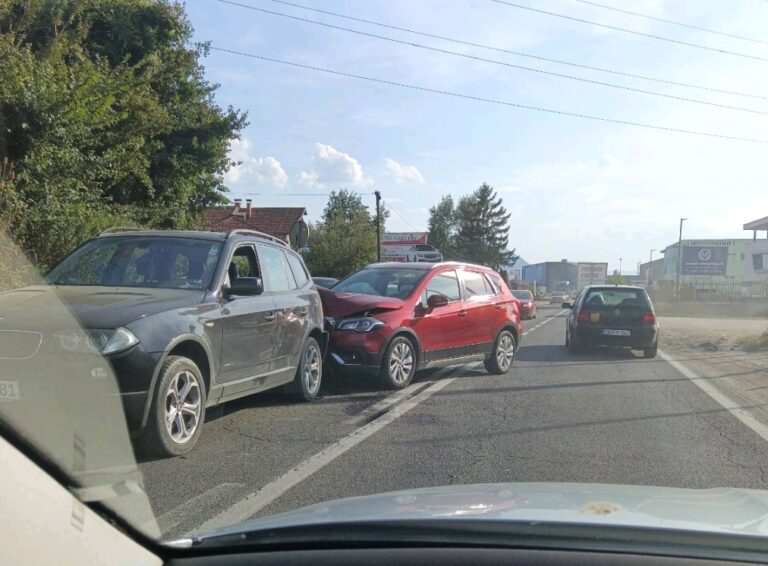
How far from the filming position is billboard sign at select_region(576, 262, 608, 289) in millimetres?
67062

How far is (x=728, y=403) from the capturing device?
30.5ft

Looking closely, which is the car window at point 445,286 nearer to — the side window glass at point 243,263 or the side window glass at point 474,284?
the side window glass at point 474,284

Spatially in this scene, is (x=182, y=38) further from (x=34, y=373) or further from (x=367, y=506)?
(x=367, y=506)

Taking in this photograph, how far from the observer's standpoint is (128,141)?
14836mm

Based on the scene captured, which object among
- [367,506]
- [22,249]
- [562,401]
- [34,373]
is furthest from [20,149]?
[367,506]

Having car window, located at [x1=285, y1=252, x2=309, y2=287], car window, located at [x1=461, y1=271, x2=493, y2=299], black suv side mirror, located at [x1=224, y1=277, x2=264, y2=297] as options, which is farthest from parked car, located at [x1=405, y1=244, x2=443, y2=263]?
black suv side mirror, located at [x1=224, y1=277, x2=264, y2=297]

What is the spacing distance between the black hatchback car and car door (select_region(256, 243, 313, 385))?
9.14 m

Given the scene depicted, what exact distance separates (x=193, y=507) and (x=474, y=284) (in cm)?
761

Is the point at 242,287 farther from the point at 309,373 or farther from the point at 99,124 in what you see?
the point at 99,124

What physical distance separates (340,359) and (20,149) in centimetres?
663

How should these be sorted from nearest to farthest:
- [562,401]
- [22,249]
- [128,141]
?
[562,401], [22,249], [128,141]

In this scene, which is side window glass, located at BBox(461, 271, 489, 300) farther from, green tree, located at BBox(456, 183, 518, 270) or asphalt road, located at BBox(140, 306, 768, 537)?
green tree, located at BBox(456, 183, 518, 270)

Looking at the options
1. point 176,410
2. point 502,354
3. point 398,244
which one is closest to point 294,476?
point 176,410

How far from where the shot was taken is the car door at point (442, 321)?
33.3ft
